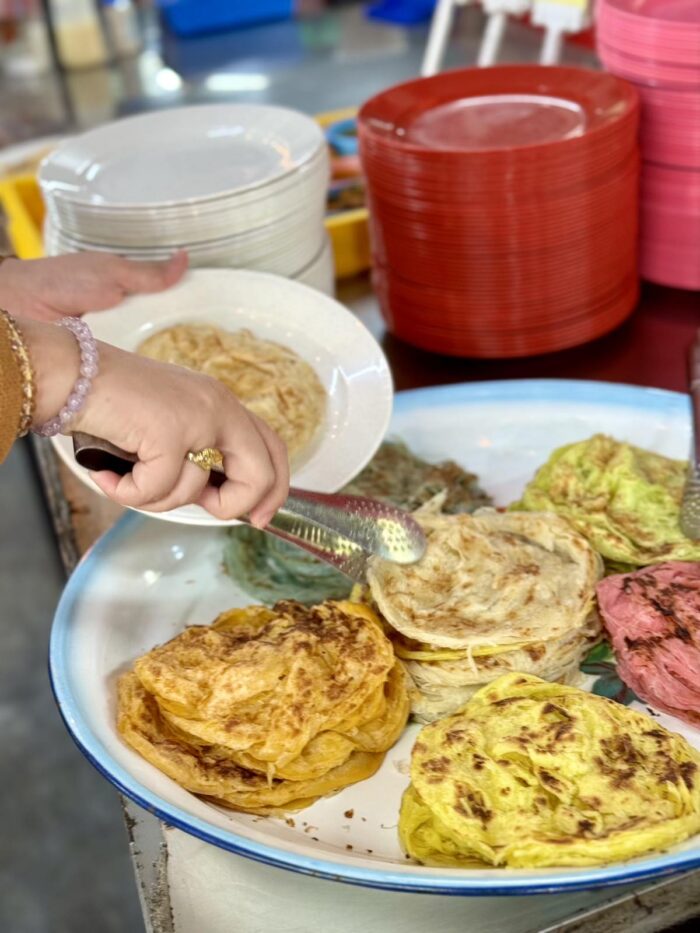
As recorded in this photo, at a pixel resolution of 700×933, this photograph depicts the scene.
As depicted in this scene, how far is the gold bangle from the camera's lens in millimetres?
1290

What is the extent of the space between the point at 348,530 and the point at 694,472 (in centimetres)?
59

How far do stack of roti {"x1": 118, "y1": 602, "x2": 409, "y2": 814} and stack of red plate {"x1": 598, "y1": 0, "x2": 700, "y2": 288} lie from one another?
4.44 ft

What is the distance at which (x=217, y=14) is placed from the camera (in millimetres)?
7406

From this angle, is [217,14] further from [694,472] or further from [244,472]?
[244,472]

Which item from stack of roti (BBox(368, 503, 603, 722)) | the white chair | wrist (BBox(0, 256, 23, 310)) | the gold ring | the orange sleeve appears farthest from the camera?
the white chair

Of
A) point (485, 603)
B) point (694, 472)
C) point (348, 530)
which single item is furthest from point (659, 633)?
point (348, 530)

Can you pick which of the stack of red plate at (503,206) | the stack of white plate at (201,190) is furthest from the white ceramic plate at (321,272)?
the stack of red plate at (503,206)

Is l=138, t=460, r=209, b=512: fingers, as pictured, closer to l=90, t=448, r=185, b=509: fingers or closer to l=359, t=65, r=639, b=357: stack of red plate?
l=90, t=448, r=185, b=509: fingers

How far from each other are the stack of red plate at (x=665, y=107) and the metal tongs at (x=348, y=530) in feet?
3.86

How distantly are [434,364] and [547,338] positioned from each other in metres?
0.26

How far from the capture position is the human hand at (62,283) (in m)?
2.02

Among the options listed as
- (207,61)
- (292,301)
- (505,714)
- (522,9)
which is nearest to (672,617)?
(505,714)

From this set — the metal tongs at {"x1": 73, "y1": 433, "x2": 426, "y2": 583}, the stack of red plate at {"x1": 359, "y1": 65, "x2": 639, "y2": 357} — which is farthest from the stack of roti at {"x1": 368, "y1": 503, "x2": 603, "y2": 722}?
the stack of red plate at {"x1": 359, "y1": 65, "x2": 639, "y2": 357}

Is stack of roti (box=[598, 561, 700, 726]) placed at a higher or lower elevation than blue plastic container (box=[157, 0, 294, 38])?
higher
